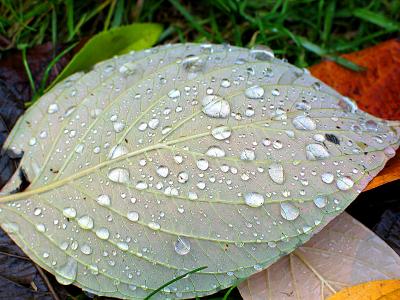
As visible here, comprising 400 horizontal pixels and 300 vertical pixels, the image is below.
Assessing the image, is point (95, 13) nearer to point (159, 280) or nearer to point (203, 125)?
point (203, 125)

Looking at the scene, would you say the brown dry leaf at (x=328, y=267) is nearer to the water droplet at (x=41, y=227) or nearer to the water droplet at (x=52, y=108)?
the water droplet at (x=41, y=227)

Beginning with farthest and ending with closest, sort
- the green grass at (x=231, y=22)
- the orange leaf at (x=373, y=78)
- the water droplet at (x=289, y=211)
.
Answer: the green grass at (x=231, y=22) < the orange leaf at (x=373, y=78) < the water droplet at (x=289, y=211)

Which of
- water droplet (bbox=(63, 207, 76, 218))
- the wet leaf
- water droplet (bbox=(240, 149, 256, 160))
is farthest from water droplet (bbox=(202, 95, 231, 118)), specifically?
water droplet (bbox=(63, 207, 76, 218))

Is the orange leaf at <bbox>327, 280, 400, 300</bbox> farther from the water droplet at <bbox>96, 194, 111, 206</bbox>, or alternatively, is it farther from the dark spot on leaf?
the water droplet at <bbox>96, 194, 111, 206</bbox>

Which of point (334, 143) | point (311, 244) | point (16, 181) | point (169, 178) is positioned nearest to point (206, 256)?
point (169, 178)

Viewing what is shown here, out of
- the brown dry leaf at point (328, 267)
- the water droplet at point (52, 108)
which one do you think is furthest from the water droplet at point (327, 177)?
the water droplet at point (52, 108)

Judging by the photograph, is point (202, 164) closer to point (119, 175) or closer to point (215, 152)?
point (215, 152)
